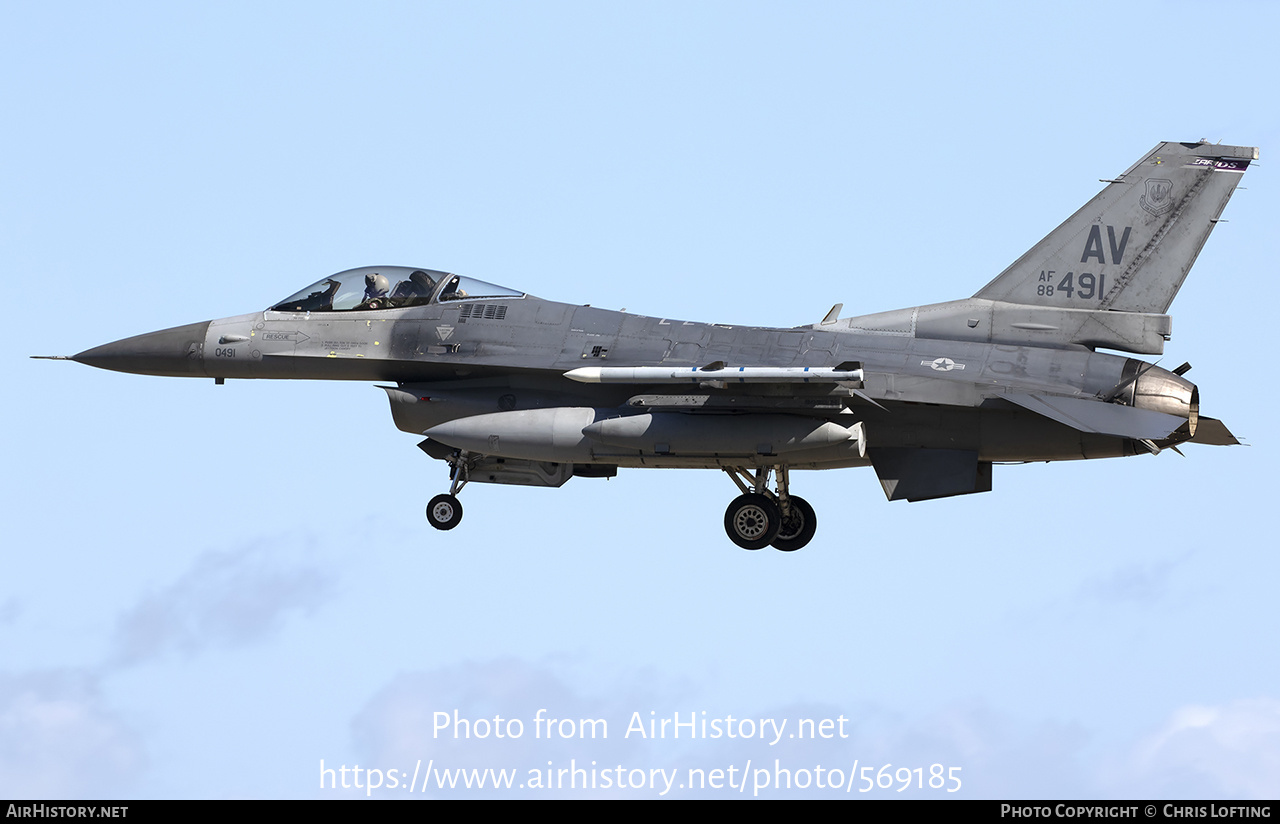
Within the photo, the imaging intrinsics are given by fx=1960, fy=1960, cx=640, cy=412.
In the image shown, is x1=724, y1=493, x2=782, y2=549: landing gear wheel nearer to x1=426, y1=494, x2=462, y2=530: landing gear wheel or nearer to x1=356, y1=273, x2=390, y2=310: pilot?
x1=426, y1=494, x2=462, y2=530: landing gear wheel

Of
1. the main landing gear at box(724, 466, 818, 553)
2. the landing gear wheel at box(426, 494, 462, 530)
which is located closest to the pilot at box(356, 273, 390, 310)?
the landing gear wheel at box(426, 494, 462, 530)

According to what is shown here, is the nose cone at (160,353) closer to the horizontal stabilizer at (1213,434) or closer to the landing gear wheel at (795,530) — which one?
the landing gear wheel at (795,530)

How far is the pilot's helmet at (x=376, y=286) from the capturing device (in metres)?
26.0

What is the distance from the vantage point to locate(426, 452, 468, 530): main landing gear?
25.6 m

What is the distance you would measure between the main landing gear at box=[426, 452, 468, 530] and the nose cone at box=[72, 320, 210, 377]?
3.72m

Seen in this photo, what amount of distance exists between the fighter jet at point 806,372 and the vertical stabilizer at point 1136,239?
2 centimetres

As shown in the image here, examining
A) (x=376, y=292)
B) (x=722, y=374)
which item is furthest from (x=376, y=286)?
(x=722, y=374)

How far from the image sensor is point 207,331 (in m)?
26.3

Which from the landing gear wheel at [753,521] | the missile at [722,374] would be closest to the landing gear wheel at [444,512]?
the missile at [722,374]

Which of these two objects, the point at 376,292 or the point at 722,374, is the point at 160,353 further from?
the point at 722,374

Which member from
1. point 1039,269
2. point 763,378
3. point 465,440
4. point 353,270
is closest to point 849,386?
point 763,378
